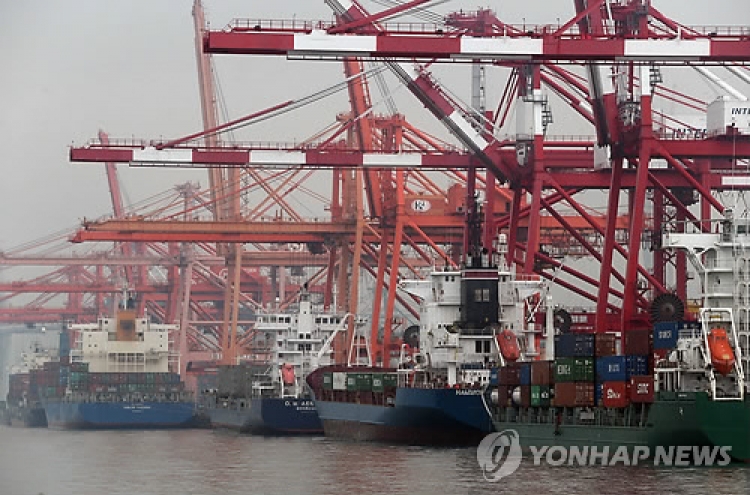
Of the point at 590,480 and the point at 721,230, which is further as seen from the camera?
the point at 721,230

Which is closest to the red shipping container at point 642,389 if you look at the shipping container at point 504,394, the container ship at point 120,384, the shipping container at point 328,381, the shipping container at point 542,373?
the shipping container at point 542,373

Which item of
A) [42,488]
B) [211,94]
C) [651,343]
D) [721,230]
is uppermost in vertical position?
[211,94]

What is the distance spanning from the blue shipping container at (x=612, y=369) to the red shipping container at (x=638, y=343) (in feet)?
1.14

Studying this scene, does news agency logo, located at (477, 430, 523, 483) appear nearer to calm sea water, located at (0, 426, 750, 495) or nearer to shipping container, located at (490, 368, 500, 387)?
calm sea water, located at (0, 426, 750, 495)

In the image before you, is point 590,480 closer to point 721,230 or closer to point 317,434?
point 721,230

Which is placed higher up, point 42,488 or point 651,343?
point 651,343

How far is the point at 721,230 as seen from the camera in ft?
147

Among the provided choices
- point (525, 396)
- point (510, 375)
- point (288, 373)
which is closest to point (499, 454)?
point (525, 396)

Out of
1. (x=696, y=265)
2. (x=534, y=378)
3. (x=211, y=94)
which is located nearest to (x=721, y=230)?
(x=696, y=265)

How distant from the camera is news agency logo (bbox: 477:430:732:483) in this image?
40.7 metres

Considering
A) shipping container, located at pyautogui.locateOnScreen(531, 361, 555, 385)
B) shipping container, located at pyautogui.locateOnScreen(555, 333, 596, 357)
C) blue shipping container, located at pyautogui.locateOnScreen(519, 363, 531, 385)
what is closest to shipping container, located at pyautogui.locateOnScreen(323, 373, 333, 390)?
blue shipping container, located at pyautogui.locateOnScreen(519, 363, 531, 385)

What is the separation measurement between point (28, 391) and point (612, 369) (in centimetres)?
6650

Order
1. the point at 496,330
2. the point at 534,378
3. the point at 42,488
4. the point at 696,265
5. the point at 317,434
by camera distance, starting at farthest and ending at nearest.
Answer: the point at 317,434 < the point at 496,330 < the point at 534,378 < the point at 696,265 < the point at 42,488

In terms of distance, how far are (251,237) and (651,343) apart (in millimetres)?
37428
